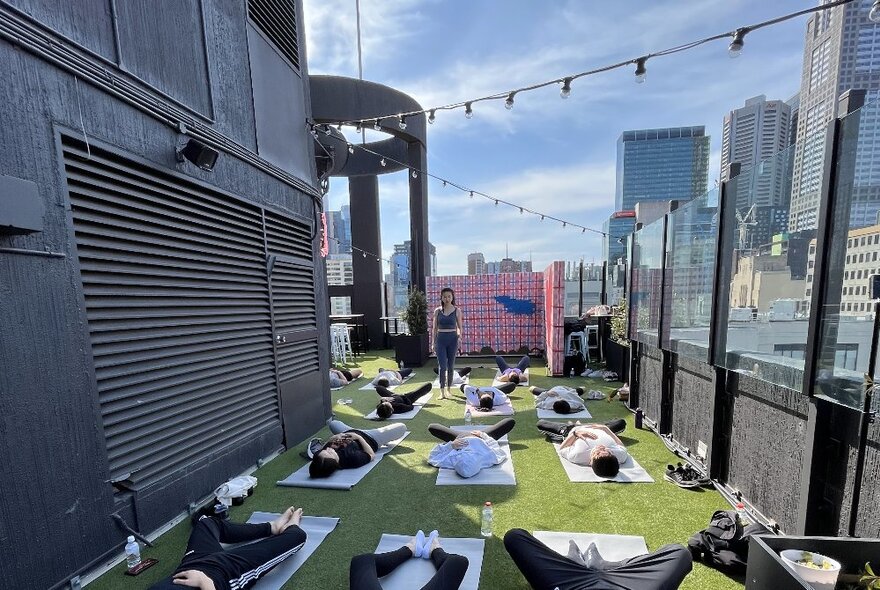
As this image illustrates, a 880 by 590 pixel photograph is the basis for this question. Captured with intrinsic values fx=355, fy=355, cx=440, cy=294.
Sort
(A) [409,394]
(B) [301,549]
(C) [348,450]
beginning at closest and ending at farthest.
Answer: (B) [301,549]
(C) [348,450]
(A) [409,394]

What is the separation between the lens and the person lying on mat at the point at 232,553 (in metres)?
1.89

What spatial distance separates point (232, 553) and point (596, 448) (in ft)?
10.5

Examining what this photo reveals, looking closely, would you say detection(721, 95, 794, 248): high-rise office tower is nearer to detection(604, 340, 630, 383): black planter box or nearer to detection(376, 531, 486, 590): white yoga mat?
detection(376, 531, 486, 590): white yoga mat

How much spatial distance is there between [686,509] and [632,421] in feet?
7.29

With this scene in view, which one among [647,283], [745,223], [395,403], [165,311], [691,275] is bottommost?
[395,403]

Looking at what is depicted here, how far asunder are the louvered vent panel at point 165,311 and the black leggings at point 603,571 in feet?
9.49

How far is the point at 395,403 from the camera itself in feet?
18.4

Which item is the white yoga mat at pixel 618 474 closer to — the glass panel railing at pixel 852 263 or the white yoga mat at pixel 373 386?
the glass panel railing at pixel 852 263

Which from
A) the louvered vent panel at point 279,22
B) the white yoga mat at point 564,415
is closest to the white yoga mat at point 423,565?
the white yoga mat at point 564,415

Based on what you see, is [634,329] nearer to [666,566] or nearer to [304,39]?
[666,566]

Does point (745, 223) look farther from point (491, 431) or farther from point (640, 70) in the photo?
point (491, 431)

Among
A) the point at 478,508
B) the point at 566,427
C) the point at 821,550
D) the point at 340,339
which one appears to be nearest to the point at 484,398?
the point at 566,427

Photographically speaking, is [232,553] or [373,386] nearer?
[232,553]

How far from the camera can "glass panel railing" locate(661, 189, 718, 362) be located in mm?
3355
